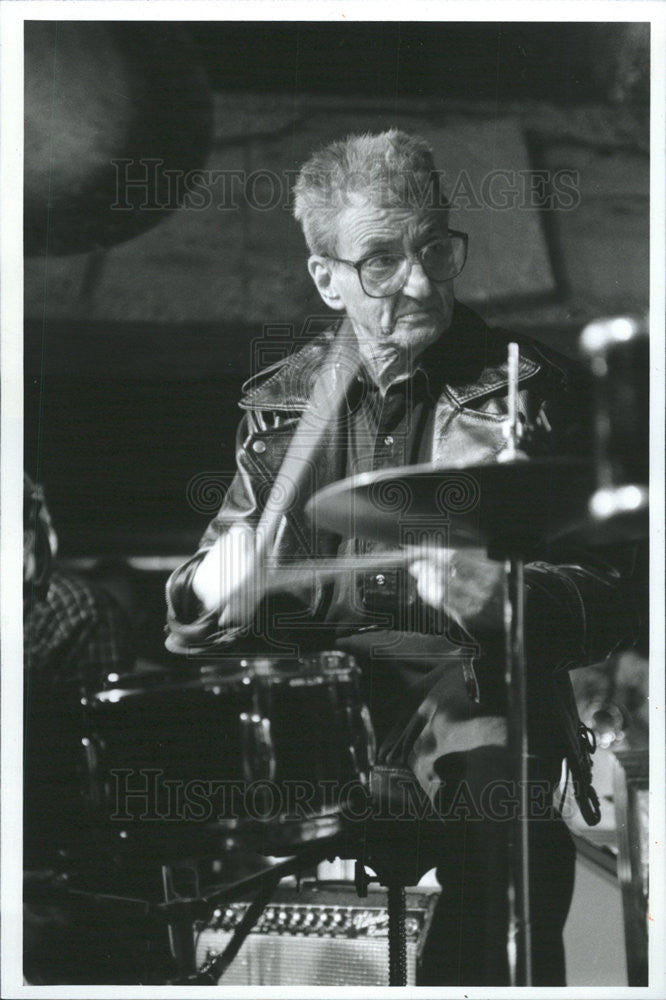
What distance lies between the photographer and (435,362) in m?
2.46

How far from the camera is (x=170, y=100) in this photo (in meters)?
2.48

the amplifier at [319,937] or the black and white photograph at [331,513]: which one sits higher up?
the black and white photograph at [331,513]

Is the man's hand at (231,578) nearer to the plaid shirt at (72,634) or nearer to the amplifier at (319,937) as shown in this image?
the plaid shirt at (72,634)

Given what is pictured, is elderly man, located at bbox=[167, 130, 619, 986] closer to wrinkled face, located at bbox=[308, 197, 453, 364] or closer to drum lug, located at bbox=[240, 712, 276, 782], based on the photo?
wrinkled face, located at bbox=[308, 197, 453, 364]

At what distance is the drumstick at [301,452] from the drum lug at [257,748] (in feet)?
0.78

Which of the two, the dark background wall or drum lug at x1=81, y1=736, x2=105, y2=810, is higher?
the dark background wall

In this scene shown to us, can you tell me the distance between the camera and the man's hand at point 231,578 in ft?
8.01

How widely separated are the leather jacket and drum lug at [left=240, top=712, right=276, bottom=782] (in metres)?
0.20

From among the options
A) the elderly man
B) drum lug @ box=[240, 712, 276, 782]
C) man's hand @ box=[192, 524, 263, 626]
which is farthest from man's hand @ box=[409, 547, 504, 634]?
drum lug @ box=[240, 712, 276, 782]

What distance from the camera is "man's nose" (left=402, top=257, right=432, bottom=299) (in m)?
2.44

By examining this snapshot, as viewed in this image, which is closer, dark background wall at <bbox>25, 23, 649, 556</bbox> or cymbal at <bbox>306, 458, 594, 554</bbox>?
cymbal at <bbox>306, 458, 594, 554</bbox>

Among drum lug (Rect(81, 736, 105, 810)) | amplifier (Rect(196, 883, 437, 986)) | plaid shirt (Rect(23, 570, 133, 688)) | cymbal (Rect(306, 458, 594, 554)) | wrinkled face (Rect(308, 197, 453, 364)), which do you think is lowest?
amplifier (Rect(196, 883, 437, 986))

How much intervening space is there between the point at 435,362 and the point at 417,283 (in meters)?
0.19

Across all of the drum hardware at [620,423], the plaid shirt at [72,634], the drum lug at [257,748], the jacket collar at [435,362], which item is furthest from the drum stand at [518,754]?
the plaid shirt at [72,634]
